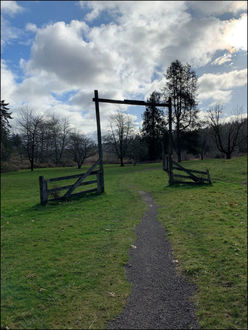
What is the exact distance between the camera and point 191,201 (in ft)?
36.0

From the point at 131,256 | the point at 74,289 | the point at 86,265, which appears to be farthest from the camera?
the point at 131,256

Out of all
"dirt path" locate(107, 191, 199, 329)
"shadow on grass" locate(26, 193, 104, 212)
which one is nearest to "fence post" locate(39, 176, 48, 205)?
→ "shadow on grass" locate(26, 193, 104, 212)

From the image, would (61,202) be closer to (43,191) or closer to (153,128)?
(43,191)

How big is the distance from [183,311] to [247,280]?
5.15 ft

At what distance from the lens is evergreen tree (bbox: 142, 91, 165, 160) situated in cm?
4929

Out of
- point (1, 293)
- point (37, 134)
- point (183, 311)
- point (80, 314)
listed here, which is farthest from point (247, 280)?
point (37, 134)

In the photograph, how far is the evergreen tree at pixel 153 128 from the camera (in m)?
49.3

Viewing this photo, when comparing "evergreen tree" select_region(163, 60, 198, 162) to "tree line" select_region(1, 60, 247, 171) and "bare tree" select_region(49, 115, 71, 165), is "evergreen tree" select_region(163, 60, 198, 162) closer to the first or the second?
"tree line" select_region(1, 60, 247, 171)

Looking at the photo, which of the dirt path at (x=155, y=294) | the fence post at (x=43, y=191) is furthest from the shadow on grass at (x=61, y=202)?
the dirt path at (x=155, y=294)

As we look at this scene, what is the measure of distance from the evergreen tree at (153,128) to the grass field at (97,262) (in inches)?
1609

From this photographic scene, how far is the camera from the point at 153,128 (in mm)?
50062

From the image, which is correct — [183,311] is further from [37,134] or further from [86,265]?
[37,134]

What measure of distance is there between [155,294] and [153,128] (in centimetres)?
4803

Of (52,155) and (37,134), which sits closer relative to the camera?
(37,134)
